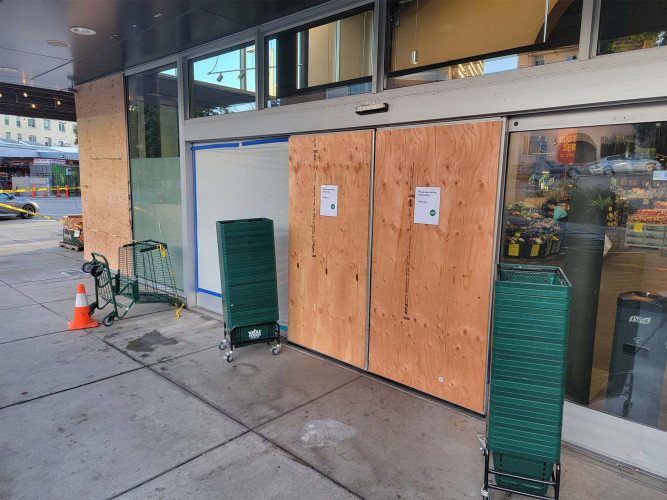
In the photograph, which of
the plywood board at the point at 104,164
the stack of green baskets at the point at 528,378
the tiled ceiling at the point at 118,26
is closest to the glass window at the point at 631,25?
the stack of green baskets at the point at 528,378

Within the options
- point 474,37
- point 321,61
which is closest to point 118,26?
point 321,61

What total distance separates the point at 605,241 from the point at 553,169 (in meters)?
0.64

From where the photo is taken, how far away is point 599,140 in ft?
9.85

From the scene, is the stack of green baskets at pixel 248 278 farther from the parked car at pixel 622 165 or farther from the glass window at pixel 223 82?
the parked car at pixel 622 165

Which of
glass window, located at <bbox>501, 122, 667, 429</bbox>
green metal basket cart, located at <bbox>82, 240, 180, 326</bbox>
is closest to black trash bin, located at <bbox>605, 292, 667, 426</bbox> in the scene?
glass window, located at <bbox>501, 122, 667, 429</bbox>

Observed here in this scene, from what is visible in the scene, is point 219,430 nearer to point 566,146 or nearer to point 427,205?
point 427,205

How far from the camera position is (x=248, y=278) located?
475 cm

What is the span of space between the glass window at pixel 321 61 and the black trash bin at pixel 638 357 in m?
2.97

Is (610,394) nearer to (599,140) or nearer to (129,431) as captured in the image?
(599,140)

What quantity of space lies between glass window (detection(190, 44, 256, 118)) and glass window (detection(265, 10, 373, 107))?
40 centimetres

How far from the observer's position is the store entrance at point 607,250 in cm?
288

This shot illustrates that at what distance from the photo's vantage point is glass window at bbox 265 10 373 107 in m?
4.27

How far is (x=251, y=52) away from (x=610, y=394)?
5219 mm

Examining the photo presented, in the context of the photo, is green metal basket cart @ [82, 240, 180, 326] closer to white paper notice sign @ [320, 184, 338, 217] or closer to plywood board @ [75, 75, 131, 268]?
plywood board @ [75, 75, 131, 268]
